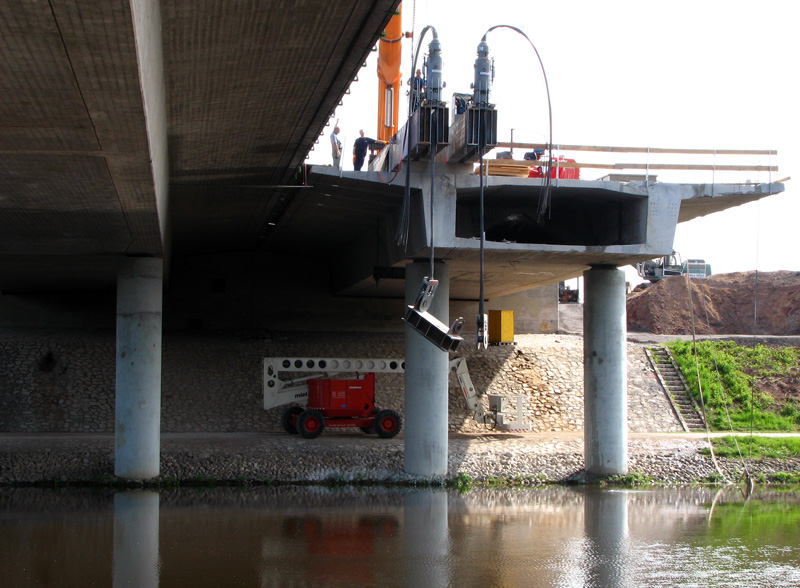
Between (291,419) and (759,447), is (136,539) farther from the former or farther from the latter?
(759,447)

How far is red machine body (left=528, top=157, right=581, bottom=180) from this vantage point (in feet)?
65.0

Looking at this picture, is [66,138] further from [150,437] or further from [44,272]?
[44,272]

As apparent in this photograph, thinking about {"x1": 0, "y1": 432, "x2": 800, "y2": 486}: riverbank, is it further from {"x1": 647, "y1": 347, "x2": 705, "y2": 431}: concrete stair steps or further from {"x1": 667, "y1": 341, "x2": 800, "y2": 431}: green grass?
{"x1": 667, "y1": 341, "x2": 800, "y2": 431}: green grass

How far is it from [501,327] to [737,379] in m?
8.66

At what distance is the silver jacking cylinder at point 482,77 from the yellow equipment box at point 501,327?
15.0m

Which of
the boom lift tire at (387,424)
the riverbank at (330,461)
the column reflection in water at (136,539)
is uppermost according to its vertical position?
the boom lift tire at (387,424)

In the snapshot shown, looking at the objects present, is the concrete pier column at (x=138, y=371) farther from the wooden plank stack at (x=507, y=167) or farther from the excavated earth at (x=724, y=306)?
the excavated earth at (x=724, y=306)

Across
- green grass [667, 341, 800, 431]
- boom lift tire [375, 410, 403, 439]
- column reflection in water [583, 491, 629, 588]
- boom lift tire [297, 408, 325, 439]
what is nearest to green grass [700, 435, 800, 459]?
green grass [667, 341, 800, 431]

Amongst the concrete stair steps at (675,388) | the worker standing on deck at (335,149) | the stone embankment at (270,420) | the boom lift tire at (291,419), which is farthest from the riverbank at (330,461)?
the worker standing on deck at (335,149)

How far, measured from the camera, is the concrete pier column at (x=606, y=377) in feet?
68.8

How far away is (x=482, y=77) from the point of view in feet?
59.2

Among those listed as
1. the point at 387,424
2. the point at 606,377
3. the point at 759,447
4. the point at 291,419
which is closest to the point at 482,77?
the point at 606,377

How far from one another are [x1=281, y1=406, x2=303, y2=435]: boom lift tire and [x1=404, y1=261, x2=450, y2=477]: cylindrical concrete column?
5.95 m

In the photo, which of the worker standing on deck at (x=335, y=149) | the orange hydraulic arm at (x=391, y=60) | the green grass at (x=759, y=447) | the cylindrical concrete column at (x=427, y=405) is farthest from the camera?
the orange hydraulic arm at (x=391, y=60)
